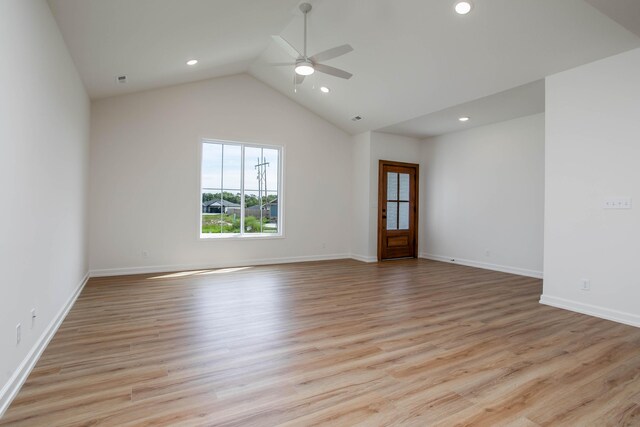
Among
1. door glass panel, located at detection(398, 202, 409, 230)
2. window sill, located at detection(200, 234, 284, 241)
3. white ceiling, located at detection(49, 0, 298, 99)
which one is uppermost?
white ceiling, located at detection(49, 0, 298, 99)

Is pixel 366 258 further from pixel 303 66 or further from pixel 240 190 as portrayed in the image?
pixel 303 66

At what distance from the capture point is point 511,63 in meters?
4.25

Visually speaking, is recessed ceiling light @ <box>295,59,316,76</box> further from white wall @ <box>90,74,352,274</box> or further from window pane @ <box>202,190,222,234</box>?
window pane @ <box>202,190,222,234</box>

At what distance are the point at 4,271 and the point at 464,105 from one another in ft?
19.0

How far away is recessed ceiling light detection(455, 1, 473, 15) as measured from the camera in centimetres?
362

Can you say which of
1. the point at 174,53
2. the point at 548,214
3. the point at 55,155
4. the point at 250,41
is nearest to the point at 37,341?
the point at 55,155

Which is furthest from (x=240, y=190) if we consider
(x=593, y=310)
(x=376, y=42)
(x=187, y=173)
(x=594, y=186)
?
(x=593, y=310)

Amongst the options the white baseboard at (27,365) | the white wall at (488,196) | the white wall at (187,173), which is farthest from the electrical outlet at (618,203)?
the white baseboard at (27,365)

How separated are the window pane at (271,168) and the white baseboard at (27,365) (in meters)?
4.20

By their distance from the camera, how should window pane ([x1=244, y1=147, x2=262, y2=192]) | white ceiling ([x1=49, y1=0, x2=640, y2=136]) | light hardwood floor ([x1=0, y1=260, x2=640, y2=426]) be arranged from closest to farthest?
1. light hardwood floor ([x1=0, y1=260, x2=640, y2=426])
2. white ceiling ([x1=49, y1=0, x2=640, y2=136])
3. window pane ([x1=244, y1=147, x2=262, y2=192])

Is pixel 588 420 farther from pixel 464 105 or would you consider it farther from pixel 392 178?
pixel 392 178

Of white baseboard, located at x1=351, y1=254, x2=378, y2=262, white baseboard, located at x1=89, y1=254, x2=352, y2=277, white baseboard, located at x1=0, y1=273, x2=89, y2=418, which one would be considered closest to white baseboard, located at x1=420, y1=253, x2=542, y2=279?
white baseboard, located at x1=351, y1=254, x2=378, y2=262

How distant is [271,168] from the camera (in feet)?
23.6

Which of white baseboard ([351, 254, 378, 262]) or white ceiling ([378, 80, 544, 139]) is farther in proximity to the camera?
white baseboard ([351, 254, 378, 262])
